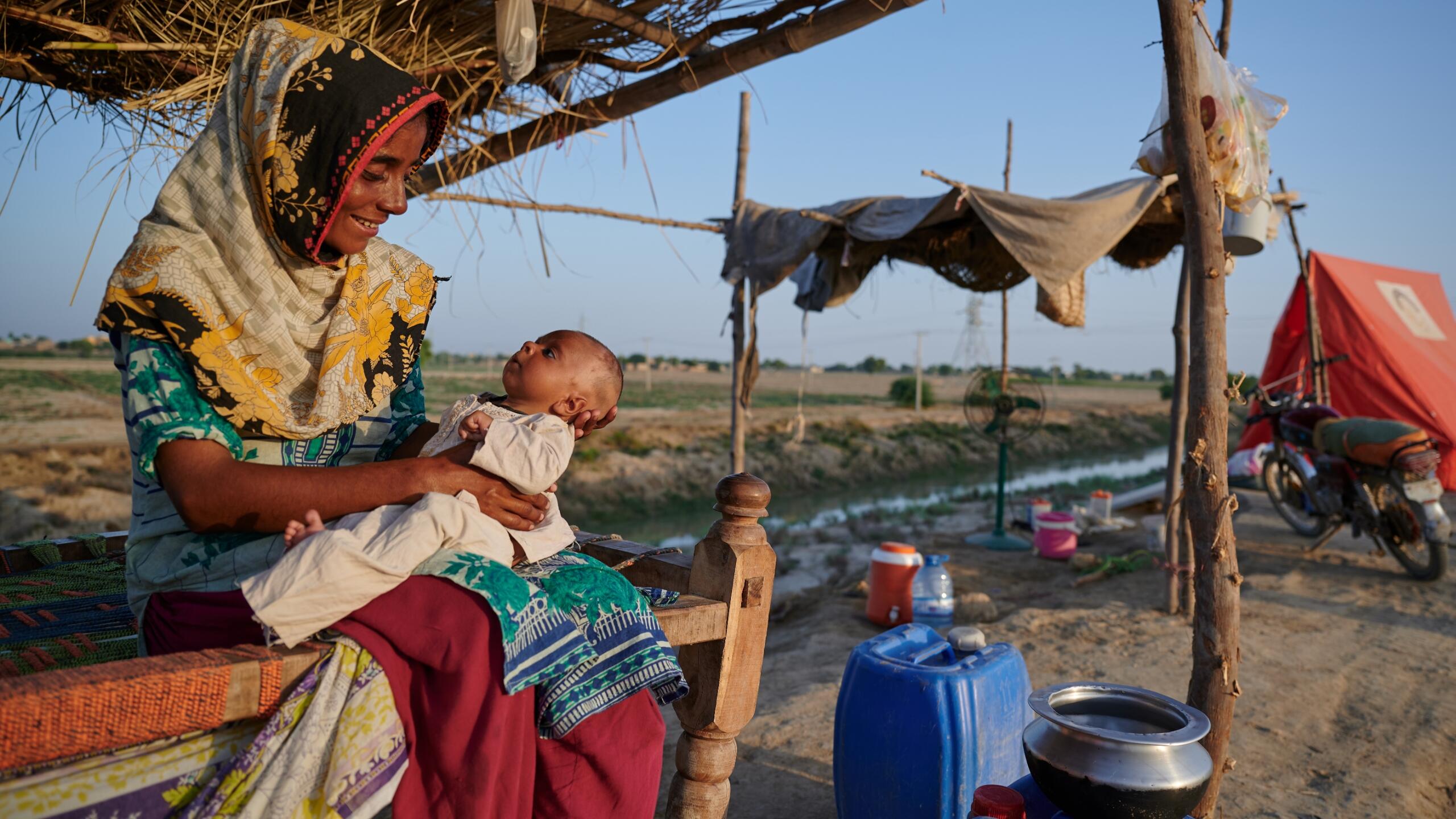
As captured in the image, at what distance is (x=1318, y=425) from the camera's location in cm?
640

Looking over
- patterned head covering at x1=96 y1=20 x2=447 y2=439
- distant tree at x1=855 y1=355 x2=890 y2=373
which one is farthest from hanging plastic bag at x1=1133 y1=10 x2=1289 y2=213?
distant tree at x1=855 y1=355 x2=890 y2=373

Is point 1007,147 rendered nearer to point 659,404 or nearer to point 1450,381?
point 1450,381

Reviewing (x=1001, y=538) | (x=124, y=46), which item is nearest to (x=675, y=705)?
(x=124, y=46)

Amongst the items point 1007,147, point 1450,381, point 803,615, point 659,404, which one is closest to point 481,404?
point 803,615

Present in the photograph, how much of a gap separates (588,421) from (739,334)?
498 cm

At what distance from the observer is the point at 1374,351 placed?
371 inches

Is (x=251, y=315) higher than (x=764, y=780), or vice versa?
(x=251, y=315)

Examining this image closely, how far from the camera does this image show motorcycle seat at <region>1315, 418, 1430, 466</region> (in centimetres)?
574

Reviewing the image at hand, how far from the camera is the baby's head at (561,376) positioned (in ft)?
6.07

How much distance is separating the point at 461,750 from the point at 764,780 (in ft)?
6.95

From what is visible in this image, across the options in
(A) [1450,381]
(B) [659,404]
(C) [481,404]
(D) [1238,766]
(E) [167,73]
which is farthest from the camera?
(B) [659,404]

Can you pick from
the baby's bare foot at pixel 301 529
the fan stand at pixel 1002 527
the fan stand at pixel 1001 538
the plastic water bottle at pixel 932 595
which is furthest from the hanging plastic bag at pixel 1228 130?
the fan stand at pixel 1001 538

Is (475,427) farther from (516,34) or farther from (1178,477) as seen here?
(1178,477)

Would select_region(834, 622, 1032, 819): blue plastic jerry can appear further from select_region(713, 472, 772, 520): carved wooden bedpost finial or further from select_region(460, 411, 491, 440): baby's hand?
select_region(460, 411, 491, 440): baby's hand
